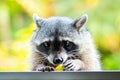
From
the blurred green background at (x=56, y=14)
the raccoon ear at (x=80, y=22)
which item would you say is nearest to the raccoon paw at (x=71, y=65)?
the raccoon ear at (x=80, y=22)

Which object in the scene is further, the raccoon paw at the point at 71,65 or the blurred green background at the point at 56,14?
the blurred green background at the point at 56,14

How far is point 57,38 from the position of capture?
1205mm

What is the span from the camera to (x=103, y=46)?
5.49 feet

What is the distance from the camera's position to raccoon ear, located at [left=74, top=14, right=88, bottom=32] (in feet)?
4.09

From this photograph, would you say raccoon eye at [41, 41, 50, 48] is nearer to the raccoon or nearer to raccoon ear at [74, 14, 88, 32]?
the raccoon

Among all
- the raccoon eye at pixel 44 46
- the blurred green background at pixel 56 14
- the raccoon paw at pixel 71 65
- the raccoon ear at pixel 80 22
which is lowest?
the raccoon paw at pixel 71 65

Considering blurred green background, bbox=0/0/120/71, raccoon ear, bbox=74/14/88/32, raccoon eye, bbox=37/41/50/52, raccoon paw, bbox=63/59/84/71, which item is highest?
blurred green background, bbox=0/0/120/71

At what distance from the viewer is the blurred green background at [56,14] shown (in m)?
1.69

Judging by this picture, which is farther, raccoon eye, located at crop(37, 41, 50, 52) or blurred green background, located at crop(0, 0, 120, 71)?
blurred green background, located at crop(0, 0, 120, 71)

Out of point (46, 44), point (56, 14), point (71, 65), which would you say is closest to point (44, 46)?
point (46, 44)

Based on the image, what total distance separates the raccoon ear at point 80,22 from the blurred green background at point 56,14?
393 mm

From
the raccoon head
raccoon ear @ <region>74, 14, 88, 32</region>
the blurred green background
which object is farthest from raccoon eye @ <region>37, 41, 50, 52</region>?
the blurred green background

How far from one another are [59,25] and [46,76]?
25 centimetres

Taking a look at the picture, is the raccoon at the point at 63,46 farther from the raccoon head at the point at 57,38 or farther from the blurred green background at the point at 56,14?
the blurred green background at the point at 56,14
